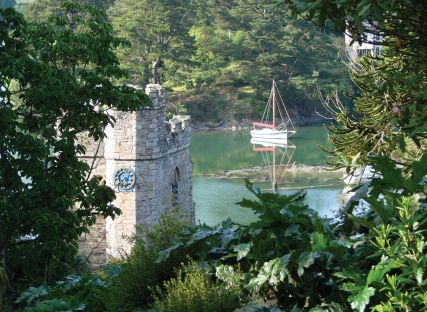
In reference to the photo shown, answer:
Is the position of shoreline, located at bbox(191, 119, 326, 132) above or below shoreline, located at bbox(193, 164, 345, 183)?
above

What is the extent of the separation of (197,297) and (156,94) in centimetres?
1201

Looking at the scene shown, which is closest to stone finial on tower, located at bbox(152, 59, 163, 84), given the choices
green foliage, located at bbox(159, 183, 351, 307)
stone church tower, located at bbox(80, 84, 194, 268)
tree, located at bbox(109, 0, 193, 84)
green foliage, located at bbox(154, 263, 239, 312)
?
tree, located at bbox(109, 0, 193, 84)

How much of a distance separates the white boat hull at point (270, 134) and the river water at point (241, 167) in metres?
0.53

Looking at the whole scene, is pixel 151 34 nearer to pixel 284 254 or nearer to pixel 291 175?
pixel 291 175

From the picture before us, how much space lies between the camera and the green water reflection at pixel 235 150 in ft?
122

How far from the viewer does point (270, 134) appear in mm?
45062

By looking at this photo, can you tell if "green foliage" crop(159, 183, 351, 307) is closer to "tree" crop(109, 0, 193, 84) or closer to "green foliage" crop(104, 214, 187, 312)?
"green foliage" crop(104, 214, 187, 312)

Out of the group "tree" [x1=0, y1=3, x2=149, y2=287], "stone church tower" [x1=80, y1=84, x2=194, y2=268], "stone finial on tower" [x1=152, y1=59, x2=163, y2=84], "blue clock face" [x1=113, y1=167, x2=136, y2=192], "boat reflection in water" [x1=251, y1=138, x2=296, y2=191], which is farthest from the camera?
"stone finial on tower" [x1=152, y1=59, x2=163, y2=84]

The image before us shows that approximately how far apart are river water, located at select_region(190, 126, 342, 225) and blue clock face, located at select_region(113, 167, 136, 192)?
A: 12.6 ft

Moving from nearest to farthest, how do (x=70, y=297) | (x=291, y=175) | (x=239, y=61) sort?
(x=70, y=297), (x=291, y=175), (x=239, y=61)

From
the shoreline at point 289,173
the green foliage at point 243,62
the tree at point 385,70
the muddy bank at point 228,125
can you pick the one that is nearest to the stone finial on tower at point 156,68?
the green foliage at point 243,62

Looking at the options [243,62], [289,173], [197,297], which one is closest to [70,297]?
[197,297]

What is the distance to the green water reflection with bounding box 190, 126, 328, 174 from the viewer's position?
37.3 m

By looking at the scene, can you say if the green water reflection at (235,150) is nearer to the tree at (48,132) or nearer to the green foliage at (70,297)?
the tree at (48,132)
